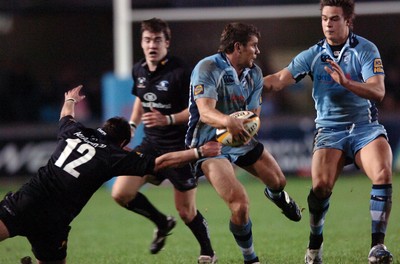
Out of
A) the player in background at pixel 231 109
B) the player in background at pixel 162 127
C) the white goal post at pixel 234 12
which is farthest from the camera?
the white goal post at pixel 234 12

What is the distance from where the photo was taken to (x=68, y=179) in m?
7.07

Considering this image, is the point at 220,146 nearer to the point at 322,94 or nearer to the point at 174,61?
the point at 322,94

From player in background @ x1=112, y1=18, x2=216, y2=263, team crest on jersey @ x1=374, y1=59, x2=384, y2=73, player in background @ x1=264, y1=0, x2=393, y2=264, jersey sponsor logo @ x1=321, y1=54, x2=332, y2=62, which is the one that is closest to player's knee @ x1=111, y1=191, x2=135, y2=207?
player in background @ x1=112, y1=18, x2=216, y2=263

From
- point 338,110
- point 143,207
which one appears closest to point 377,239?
point 338,110

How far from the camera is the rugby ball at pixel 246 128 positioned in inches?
281

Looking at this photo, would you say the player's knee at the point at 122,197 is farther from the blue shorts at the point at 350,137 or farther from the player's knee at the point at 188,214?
the blue shorts at the point at 350,137

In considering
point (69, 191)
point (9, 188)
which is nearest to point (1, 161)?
point (9, 188)

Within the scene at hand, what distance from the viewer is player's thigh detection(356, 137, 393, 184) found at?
7.30 m

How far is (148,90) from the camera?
351 inches

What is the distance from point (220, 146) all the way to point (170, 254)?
202 cm

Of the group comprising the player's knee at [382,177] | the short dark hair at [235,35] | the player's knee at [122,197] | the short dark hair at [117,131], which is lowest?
the player's knee at [122,197]

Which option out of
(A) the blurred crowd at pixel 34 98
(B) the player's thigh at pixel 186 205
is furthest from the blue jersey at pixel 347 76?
(A) the blurred crowd at pixel 34 98

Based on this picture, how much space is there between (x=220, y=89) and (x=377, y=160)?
Answer: 1370 mm

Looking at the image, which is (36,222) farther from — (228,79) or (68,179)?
(228,79)
